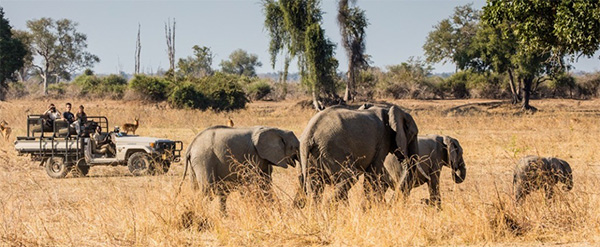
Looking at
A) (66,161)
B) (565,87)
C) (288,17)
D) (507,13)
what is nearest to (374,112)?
(66,161)

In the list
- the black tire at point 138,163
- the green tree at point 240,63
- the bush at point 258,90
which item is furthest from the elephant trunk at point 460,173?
the green tree at point 240,63

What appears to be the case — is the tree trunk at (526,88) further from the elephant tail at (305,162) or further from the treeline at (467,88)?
the elephant tail at (305,162)

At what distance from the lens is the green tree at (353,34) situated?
150ft

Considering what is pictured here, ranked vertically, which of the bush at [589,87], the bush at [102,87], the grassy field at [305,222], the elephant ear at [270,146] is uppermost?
the bush at [589,87]

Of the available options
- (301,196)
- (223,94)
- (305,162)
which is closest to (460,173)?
(305,162)

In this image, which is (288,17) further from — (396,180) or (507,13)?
(396,180)

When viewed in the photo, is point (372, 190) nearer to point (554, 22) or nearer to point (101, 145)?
point (101, 145)

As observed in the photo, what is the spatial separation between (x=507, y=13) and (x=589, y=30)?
7.55 feet

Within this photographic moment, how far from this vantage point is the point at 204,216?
9078mm

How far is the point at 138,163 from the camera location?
→ 54.0 feet

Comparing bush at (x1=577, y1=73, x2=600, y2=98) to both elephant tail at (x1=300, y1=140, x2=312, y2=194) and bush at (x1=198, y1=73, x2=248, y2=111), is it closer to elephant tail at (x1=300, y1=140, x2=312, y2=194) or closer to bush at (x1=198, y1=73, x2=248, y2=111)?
bush at (x1=198, y1=73, x2=248, y2=111)

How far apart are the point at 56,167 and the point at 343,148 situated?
9.56m

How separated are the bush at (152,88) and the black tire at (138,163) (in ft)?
93.4

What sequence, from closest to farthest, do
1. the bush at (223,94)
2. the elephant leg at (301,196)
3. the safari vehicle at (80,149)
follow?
the elephant leg at (301,196)
the safari vehicle at (80,149)
the bush at (223,94)
